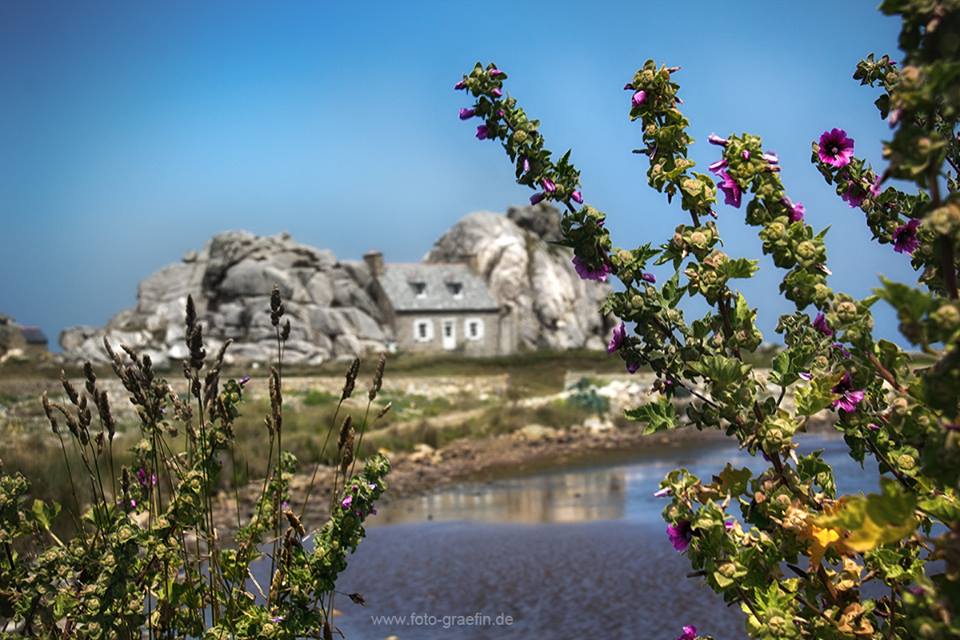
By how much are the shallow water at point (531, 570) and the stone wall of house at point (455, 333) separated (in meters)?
47.6

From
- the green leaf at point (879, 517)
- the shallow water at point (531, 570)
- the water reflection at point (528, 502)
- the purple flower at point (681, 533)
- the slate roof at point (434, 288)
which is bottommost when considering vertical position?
the water reflection at point (528, 502)

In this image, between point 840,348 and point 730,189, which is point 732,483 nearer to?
point 840,348

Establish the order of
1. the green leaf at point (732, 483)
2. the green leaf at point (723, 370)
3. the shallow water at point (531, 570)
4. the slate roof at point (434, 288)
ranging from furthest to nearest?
the slate roof at point (434, 288), the shallow water at point (531, 570), the green leaf at point (732, 483), the green leaf at point (723, 370)

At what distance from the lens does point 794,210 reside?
10.3ft

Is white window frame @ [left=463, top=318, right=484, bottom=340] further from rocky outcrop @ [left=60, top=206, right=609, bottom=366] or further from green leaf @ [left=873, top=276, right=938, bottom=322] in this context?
green leaf @ [left=873, top=276, right=938, bottom=322]

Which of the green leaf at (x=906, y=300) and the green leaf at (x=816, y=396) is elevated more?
the green leaf at (x=906, y=300)

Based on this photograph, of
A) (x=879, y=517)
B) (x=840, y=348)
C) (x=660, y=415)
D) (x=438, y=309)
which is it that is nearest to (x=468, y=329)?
(x=438, y=309)

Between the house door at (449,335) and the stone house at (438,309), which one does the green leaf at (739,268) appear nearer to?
the stone house at (438,309)

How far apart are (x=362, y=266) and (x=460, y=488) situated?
49.0 meters

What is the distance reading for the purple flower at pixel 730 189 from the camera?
318 centimetres

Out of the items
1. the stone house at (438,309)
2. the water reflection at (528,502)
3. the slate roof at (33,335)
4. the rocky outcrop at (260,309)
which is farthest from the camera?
the slate roof at (33,335)

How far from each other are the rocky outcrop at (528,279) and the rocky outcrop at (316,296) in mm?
75

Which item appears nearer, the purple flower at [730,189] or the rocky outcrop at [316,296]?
the purple flower at [730,189]

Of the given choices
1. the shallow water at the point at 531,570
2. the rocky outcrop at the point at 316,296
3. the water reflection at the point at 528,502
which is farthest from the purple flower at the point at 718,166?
the rocky outcrop at the point at 316,296
